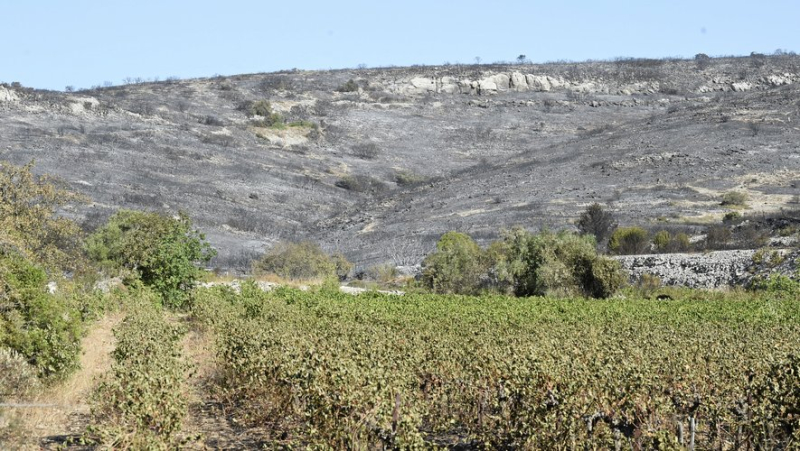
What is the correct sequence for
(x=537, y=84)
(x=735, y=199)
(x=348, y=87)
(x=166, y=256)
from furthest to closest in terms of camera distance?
(x=537, y=84) → (x=348, y=87) → (x=735, y=199) → (x=166, y=256)

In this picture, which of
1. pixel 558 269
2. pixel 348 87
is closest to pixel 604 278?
pixel 558 269

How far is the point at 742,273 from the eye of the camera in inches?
1260

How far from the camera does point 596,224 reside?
46531 mm

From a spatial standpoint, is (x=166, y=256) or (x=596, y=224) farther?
(x=596, y=224)

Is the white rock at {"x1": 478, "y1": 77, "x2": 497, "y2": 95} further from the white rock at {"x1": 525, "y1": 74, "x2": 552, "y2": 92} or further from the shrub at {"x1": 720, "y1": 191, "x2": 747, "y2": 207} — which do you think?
the shrub at {"x1": 720, "y1": 191, "x2": 747, "y2": 207}

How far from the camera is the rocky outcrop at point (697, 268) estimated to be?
32.2m

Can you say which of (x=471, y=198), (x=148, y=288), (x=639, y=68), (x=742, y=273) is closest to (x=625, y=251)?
(x=742, y=273)

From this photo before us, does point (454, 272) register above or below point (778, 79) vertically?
below

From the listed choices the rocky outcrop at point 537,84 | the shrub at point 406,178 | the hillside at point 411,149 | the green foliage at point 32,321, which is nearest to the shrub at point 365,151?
the hillside at point 411,149

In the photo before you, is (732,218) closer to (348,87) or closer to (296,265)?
(296,265)

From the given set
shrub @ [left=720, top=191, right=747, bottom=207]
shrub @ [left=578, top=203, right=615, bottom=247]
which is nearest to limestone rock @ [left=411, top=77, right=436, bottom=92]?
shrub @ [left=720, top=191, right=747, bottom=207]

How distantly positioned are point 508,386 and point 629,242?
3473 cm

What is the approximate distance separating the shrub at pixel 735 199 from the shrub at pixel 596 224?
883 centimetres

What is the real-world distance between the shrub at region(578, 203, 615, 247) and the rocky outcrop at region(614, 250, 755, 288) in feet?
31.2
